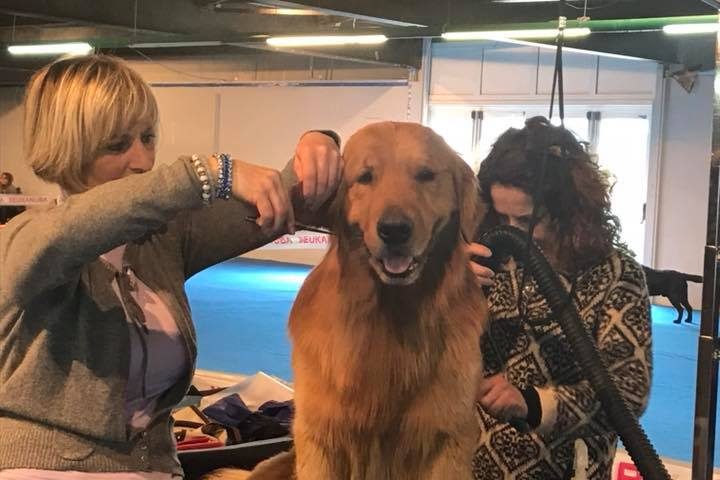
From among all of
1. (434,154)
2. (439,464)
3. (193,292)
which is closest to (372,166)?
(434,154)

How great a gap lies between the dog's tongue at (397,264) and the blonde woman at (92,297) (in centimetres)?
13

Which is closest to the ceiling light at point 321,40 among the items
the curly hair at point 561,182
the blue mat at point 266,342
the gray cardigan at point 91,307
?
the blue mat at point 266,342

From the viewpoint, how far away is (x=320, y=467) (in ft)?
3.36

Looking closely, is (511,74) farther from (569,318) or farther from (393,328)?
(393,328)

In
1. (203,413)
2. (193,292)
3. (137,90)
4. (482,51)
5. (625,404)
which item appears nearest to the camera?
(625,404)

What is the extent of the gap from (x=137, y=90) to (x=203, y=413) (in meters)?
1.68

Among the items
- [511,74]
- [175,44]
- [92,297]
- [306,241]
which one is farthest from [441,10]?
[92,297]

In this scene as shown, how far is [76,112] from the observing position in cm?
122

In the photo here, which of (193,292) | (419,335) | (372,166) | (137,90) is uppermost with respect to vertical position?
(137,90)

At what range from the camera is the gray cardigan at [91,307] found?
105cm

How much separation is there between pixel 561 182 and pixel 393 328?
34cm

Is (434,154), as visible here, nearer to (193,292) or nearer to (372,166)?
(372,166)

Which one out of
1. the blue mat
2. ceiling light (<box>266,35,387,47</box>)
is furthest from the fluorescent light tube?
the blue mat

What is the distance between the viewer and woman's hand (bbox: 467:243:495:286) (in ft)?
3.52
